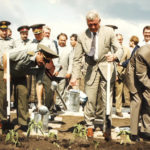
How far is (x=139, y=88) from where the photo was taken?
17.3ft

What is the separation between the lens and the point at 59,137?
524 cm

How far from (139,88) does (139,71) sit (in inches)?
13.3

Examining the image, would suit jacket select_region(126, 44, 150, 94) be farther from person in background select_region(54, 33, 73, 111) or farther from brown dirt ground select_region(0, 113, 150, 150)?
person in background select_region(54, 33, 73, 111)

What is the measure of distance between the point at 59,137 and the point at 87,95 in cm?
95

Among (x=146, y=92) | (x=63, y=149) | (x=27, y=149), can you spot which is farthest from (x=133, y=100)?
(x=27, y=149)

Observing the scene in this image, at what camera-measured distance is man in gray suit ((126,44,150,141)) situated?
16.7ft

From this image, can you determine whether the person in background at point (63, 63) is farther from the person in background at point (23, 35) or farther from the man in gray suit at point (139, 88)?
the man in gray suit at point (139, 88)

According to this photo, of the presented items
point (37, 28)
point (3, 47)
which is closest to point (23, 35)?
point (37, 28)

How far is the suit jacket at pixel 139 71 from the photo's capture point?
5.04 meters

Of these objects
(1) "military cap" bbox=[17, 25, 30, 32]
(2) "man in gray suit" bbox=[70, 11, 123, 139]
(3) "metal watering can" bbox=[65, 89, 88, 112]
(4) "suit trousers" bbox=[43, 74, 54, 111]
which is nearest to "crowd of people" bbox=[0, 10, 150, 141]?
(2) "man in gray suit" bbox=[70, 11, 123, 139]

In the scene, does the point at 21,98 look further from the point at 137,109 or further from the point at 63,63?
the point at 63,63

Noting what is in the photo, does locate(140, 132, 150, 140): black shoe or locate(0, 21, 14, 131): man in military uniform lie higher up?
locate(0, 21, 14, 131): man in military uniform

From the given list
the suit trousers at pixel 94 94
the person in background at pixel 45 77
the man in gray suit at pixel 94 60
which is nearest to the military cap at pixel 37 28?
the person in background at pixel 45 77

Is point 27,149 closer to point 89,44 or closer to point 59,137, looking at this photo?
point 59,137
